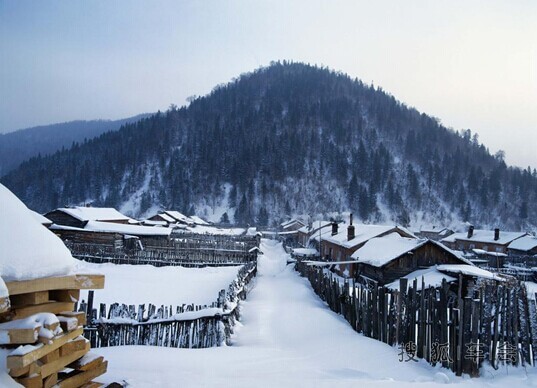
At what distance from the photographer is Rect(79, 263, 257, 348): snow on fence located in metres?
9.86

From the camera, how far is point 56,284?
12.8 ft

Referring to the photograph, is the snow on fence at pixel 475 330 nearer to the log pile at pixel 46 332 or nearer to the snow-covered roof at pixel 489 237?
the log pile at pixel 46 332

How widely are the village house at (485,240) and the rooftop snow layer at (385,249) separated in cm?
4128

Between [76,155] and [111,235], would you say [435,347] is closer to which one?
[111,235]

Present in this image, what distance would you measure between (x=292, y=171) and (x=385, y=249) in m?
118

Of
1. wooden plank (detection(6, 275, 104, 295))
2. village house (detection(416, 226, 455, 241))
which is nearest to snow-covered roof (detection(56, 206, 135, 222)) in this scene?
wooden plank (detection(6, 275, 104, 295))

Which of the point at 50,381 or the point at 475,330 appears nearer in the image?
the point at 50,381

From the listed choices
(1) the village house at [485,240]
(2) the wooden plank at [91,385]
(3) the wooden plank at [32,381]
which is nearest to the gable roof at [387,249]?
(2) the wooden plank at [91,385]

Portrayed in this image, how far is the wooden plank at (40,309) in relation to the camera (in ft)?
11.8

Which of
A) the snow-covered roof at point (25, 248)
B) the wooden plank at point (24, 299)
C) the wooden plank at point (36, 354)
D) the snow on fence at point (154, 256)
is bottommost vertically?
the snow on fence at point (154, 256)

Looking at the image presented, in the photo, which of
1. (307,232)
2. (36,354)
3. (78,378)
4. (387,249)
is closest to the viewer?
(36,354)

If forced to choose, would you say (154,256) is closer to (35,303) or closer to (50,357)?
(50,357)

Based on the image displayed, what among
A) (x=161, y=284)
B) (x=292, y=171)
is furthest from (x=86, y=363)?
(x=292, y=171)

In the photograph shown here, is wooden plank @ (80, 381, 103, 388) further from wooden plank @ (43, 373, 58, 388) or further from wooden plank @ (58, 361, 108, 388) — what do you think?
wooden plank @ (43, 373, 58, 388)
